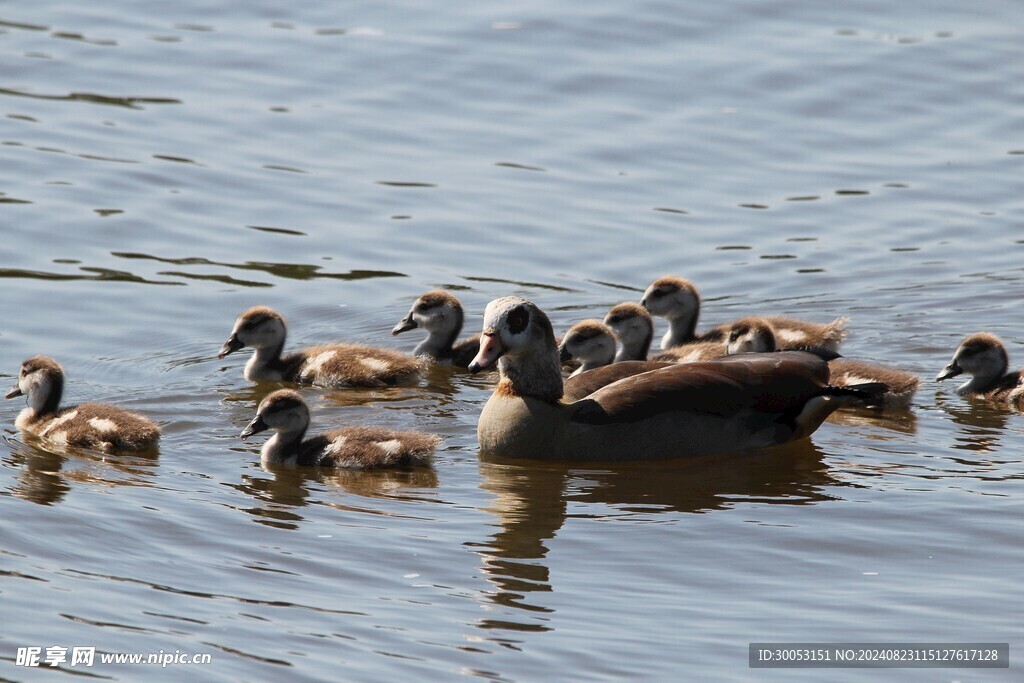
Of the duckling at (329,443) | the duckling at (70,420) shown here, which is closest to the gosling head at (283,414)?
the duckling at (329,443)

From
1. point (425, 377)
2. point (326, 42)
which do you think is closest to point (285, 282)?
point (425, 377)

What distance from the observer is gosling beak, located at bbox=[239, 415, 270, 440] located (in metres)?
10.5

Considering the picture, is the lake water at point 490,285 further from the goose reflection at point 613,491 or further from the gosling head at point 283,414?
the gosling head at point 283,414

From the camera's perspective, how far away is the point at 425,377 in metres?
12.9

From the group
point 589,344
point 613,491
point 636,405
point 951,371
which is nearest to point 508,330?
point 636,405

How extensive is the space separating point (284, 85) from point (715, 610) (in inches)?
504

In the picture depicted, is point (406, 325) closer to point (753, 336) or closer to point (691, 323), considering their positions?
point (691, 323)

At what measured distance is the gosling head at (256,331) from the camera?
12547 millimetres

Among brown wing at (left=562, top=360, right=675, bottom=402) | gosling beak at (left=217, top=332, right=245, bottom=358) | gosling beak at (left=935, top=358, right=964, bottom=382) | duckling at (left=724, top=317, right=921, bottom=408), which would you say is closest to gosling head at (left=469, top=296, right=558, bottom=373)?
brown wing at (left=562, top=360, right=675, bottom=402)

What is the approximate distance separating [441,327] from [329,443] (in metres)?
2.84

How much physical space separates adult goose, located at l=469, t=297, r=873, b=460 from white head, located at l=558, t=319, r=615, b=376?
188cm

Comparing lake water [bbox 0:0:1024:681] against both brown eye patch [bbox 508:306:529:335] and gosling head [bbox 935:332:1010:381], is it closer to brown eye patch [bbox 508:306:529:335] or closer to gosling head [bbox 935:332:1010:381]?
gosling head [bbox 935:332:1010:381]

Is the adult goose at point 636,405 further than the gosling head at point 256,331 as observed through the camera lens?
No

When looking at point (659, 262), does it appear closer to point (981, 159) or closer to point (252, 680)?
point (981, 159)
